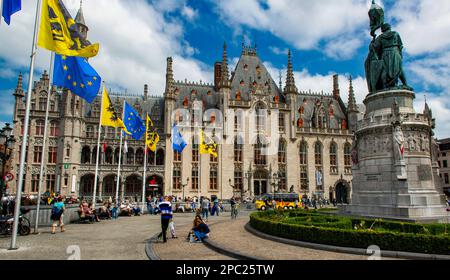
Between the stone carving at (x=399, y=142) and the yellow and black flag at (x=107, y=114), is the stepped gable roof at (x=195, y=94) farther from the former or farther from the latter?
the stone carving at (x=399, y=142)

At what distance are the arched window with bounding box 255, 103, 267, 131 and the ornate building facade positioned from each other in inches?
6.7

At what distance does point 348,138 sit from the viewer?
2213 inches

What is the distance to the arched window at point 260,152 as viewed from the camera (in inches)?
2000

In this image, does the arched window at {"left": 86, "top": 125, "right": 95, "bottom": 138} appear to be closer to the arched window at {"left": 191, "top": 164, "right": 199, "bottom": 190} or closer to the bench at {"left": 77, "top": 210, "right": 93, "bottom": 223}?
the arched window at {"left": 191, "top": 164, "right": 199, "bottom": 190}

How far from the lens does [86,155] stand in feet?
153

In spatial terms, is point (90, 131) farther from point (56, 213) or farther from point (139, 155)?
point (56, 213)

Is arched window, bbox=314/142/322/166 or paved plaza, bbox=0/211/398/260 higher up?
arched window, bbox=314/142/322/166

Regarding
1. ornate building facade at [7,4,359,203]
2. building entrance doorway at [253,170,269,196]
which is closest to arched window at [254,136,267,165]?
ornate building facade at [7,4,359,203]

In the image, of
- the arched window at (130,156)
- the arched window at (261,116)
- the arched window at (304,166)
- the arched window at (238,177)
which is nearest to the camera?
the arched window at (130,156)

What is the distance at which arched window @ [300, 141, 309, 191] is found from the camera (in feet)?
173

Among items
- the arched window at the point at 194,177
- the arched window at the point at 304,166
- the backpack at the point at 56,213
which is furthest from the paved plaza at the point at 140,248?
the arched window at the point at 304,166

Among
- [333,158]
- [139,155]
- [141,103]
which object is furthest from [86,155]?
[333,158]

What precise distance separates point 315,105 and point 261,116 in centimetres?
1224

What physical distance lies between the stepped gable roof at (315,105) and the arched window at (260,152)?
32.6 ft
